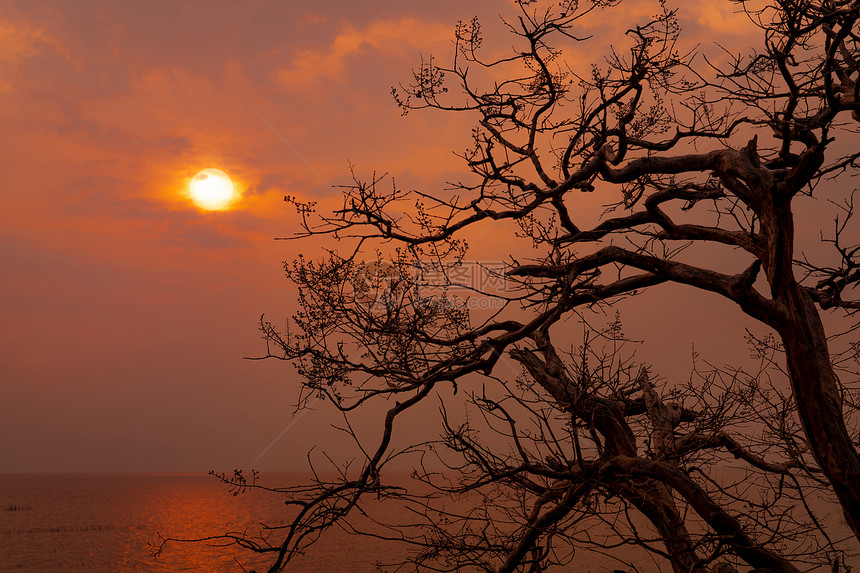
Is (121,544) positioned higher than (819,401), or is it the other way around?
(819,401)

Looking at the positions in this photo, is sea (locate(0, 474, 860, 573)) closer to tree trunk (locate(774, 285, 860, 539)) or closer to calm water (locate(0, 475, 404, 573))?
calm water (locate(0, 475, 404, 573))

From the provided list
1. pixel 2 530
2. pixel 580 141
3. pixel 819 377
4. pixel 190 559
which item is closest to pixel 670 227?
pixel 580 141

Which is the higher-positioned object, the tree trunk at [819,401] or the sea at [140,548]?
the tree trunk at [819,401]

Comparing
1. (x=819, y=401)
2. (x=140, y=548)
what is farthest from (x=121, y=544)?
(x=819, y=401)

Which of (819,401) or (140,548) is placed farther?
(140,548)

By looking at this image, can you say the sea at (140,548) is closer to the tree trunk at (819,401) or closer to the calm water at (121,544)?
A: the calm water at (121,544)

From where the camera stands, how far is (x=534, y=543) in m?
6.24

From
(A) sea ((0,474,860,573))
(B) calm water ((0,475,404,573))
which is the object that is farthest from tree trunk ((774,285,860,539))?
(B) calm water ((0,475,404,573))

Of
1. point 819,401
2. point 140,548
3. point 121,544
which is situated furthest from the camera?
point 121,544

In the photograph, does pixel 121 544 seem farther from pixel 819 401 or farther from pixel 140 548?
pixel 819 401

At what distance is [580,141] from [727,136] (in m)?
1.83

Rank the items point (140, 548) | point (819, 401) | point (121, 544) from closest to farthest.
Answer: point (819, 401)
point (140, 548)
point (121, 544)

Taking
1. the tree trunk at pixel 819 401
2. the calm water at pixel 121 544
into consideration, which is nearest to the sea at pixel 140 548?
the calm water at pixel 121 544

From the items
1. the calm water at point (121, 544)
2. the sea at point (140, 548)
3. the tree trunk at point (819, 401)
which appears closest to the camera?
the tree trunk at point (819, 401)
